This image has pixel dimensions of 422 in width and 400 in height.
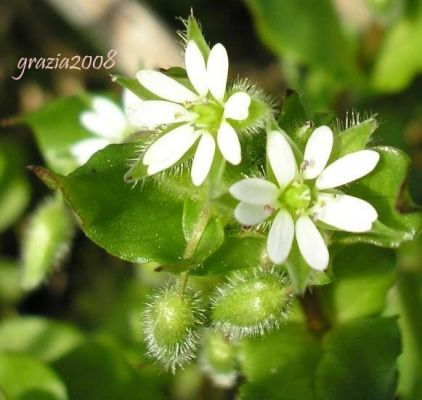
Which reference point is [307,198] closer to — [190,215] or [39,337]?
[190,215]

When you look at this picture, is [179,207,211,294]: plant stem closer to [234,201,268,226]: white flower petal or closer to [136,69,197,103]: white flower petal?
[234,201,268,226]: white flower petal

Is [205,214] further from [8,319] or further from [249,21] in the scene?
[249,21]

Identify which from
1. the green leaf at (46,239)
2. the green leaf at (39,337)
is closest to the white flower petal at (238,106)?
the green leaf at (46,239)

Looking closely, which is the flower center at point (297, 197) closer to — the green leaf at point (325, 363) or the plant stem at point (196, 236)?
the plant stem at point (196, 236)

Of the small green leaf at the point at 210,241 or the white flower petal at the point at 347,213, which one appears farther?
the small green leaf at the point at 210,241

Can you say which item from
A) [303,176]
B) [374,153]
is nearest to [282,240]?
[303,176]

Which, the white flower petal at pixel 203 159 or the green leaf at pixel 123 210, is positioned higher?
the white flower petal at pixel 203 159
